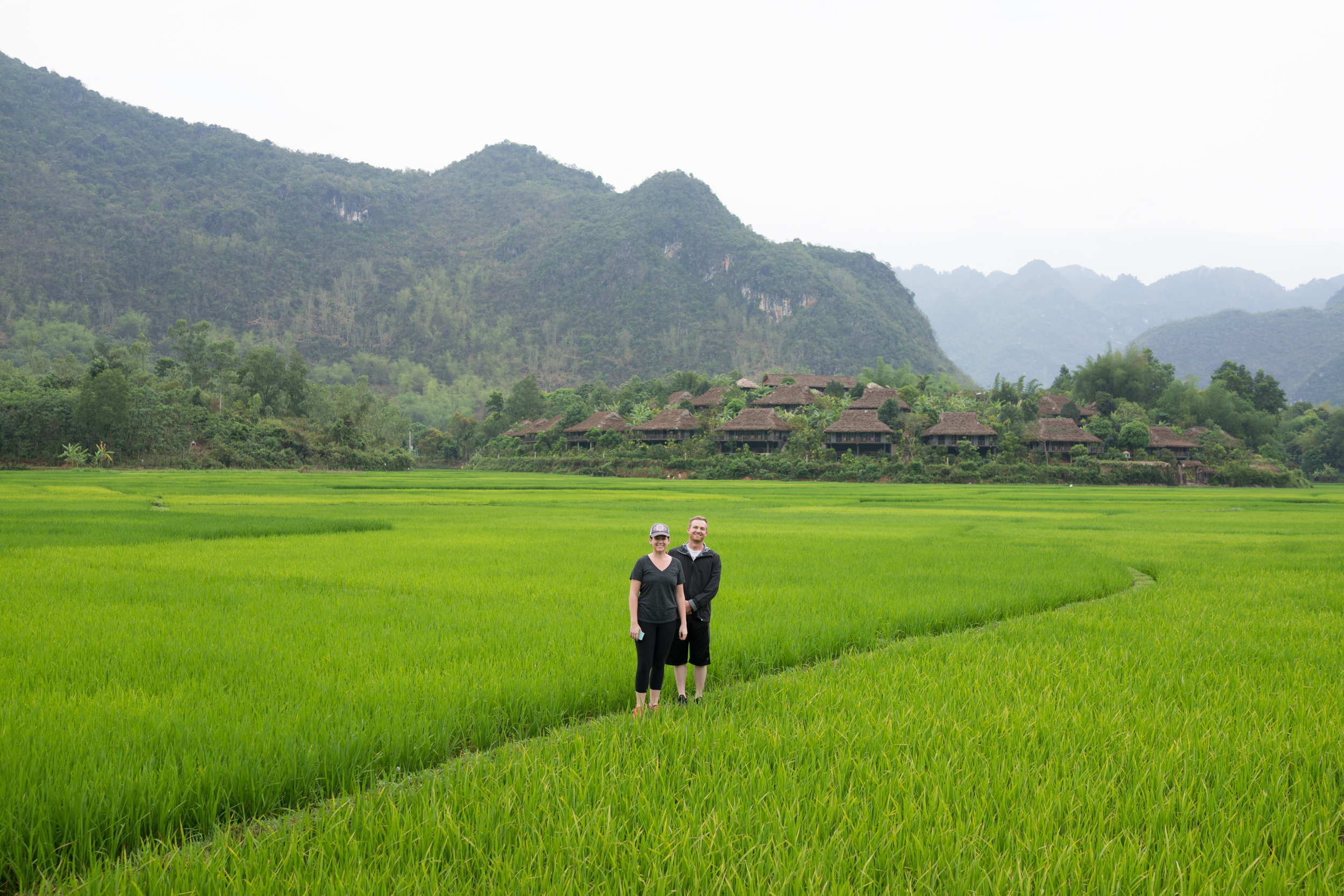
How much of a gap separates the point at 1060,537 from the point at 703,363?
137979 millimetres

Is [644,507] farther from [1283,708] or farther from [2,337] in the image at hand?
[2,337]

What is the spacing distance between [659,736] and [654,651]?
0.57 meters

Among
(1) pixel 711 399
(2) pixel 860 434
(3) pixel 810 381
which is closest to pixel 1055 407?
(2) pixel 860 434

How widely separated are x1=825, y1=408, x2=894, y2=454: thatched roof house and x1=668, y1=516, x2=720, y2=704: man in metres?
56.6

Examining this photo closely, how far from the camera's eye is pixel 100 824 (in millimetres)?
3125

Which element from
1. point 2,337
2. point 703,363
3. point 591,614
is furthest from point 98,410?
point 703,363

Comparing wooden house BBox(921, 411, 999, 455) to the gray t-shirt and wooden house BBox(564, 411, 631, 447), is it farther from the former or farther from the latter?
the gray t-shirt

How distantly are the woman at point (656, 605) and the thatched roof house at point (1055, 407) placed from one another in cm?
6683

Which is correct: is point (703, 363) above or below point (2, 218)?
below

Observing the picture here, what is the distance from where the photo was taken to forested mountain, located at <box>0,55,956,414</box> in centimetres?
15138

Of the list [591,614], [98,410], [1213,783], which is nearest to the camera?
[1213,783]

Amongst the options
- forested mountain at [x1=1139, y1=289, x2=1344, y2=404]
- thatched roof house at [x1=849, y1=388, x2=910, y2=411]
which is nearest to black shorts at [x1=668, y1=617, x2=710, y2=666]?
thatched roof house at [x1=849, y1=388, x2=910, y2=411]

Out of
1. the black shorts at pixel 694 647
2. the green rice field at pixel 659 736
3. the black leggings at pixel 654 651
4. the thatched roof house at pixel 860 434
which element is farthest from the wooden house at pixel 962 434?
the black leggings at pixel 654 651

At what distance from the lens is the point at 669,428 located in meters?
67.0
